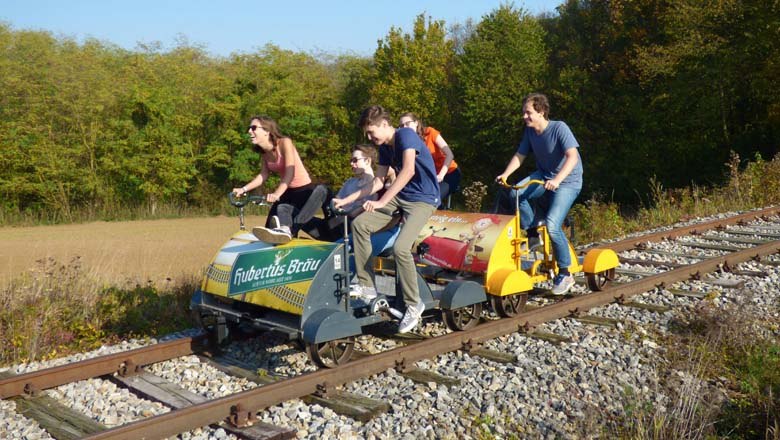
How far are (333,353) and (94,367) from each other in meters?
1.85

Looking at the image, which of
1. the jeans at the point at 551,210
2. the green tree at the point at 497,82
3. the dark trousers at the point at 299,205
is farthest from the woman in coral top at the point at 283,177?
the green tree at the point at 497,82

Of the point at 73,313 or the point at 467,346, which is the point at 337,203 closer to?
the point at 467,346

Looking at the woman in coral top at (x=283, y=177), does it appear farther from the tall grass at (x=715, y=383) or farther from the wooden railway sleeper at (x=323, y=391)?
the tall grass at (x=715, y=383)

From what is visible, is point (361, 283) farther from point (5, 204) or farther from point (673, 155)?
point (673, 155)

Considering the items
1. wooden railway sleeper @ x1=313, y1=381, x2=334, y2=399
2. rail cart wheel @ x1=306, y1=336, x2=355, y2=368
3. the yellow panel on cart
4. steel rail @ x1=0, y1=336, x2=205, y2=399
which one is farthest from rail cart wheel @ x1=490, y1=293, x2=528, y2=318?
steel rail @ x1=0, y1=336, x2=205, y2=399

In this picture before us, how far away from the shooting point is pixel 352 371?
532cm

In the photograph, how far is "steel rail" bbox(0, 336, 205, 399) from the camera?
526 centimetres

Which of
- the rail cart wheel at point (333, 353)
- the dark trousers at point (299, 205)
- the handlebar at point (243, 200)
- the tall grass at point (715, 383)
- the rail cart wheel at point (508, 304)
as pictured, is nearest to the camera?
the tall grass at point (715, 383)

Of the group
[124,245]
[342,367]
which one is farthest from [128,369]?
[124,245]

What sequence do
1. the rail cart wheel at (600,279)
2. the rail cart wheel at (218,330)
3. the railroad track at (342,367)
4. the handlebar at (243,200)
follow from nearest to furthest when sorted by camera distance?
the railroad track at (342,367), the rail cart wheel at (218,330), the handlebar at (243,200), the rail cart wheel at (600,279)

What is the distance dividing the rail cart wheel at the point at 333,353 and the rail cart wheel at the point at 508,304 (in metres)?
1.72

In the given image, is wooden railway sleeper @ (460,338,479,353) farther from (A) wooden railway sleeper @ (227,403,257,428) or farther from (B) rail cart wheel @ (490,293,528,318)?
(A) wooden railway sleeper @ (227,403,257,428)

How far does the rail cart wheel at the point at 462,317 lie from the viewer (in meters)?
6.42

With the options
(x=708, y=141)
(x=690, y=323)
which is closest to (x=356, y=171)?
(x=690, y=323)
